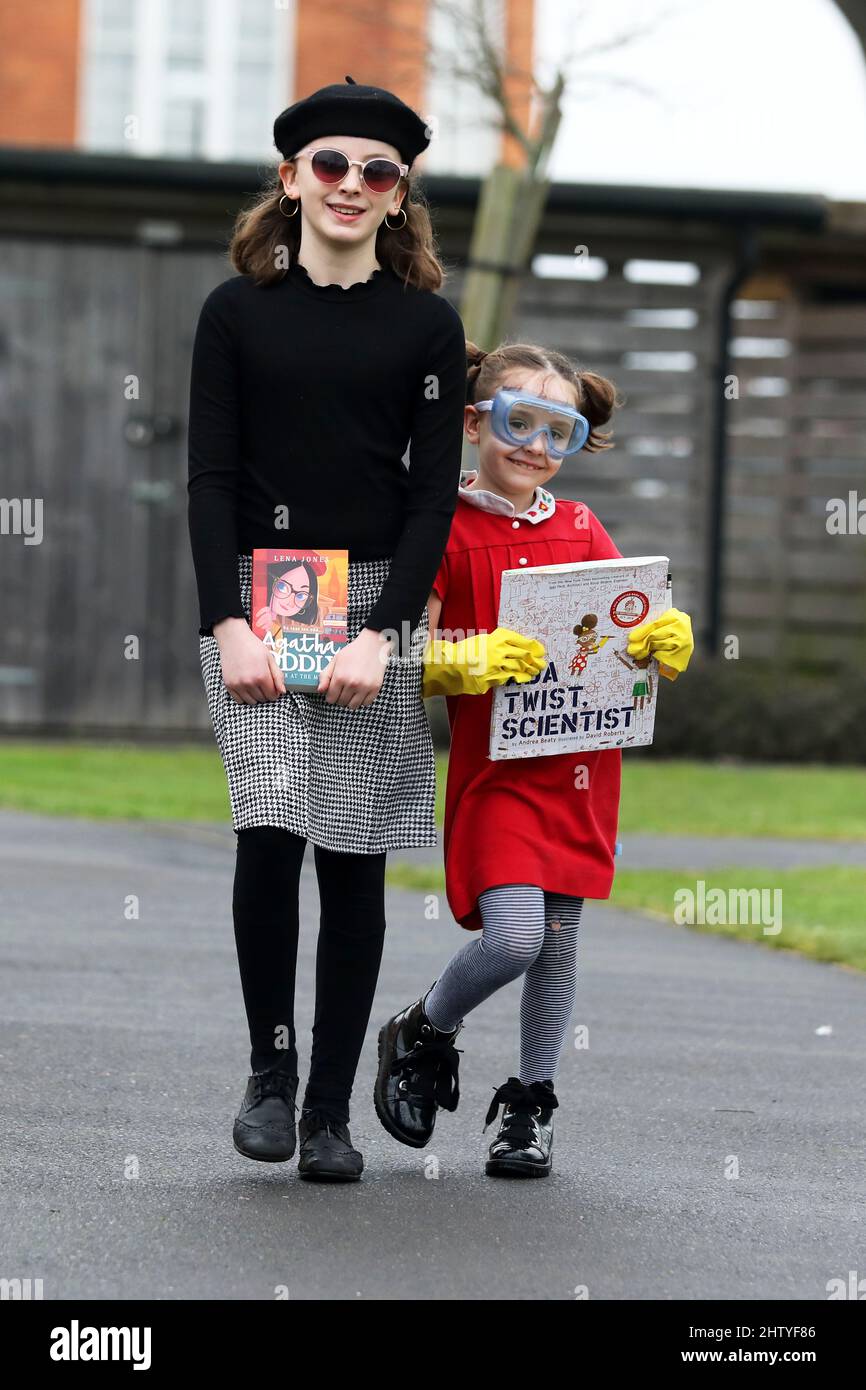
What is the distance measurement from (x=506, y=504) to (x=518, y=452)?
0.34 feet

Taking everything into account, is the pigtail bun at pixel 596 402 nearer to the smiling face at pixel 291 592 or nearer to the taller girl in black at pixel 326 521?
Result: the taller girl in black at pixel 326 521

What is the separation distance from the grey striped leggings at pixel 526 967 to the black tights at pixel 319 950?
195 mm

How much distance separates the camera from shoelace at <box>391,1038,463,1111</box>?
4.04 metres

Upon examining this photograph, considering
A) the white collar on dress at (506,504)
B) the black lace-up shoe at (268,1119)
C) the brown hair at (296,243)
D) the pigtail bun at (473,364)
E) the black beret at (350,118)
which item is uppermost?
the black beret at (350,118)

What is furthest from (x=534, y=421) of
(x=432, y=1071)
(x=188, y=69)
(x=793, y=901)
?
(x=188, y=69)

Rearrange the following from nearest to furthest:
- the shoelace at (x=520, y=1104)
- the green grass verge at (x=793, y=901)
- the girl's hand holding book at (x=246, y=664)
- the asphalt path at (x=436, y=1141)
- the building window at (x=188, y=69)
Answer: the asphalt path at (x=436, y=1141) → the girl's hand holding book at (x=246, y=664) → the shoelace at (x=520, y=1104) → the green grass verge at (x=793, y=901) → the building window at (x=188, y=69)

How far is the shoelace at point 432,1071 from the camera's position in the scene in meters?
4.04

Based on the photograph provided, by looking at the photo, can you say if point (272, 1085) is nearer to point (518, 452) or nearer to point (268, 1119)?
point (268, 1119)

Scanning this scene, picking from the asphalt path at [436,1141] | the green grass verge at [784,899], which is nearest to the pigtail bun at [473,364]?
the asphalt path at [436,1141]

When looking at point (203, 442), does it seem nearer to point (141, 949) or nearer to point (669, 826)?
point (141, 949)

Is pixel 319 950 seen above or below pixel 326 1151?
above

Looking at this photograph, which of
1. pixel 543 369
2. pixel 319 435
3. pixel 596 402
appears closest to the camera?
pixel 319 435

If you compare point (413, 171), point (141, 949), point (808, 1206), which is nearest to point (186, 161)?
point (141, 949)

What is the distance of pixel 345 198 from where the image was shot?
149 inches
